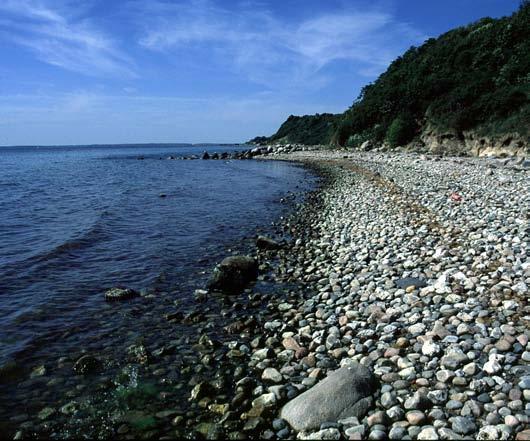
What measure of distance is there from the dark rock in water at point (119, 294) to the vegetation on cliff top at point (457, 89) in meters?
30.7

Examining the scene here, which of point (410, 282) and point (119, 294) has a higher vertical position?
point (410, 282)

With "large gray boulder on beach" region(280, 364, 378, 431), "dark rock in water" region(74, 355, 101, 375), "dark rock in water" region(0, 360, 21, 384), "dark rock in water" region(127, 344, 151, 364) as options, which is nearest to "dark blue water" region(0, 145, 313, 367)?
"dark rock in water" region(0, 360, 21, 384)

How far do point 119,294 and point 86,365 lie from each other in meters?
2.94

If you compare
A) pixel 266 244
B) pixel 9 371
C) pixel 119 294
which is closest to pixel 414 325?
pixel 119 294

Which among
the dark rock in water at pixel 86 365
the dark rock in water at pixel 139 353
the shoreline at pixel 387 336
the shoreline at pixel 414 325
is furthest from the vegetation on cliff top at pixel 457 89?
the dark rock in water at pixel 86 365

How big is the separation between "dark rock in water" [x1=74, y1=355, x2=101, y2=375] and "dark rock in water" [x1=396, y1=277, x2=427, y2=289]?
5.74 metres

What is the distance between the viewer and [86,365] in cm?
629

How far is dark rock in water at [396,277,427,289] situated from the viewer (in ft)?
26.3

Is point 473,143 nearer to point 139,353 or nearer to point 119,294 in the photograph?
point 119,294

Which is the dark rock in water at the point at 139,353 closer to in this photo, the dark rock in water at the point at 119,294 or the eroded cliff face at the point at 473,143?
the dark rock in water at the point at 119,294

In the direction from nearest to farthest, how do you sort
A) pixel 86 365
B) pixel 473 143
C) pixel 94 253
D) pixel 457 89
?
pixel 86 365 → pixel 94 253 → pixel 473 143 → pixel 457 89

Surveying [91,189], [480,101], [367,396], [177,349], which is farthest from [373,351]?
[480,101]

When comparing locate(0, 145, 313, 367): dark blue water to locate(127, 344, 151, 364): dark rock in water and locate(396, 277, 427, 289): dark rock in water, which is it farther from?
locate(396, 277, 427, 289): dark rock in water

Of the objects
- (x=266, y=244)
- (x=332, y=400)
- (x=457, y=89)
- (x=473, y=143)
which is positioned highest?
(x=457, y=89)
